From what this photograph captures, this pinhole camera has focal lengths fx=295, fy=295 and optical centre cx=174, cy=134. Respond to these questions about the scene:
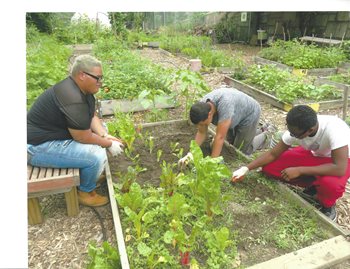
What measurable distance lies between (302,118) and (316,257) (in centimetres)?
108

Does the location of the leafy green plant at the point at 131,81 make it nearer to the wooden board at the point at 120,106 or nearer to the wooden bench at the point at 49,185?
the wooden board at the point at 120,106

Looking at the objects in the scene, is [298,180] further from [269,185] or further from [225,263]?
[225,263]

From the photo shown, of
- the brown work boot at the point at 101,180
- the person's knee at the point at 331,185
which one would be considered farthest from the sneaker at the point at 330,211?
the brown work boot at the point at 101,180

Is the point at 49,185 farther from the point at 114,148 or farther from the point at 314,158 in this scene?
the point at 314,158

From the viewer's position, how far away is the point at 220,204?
2760 mm

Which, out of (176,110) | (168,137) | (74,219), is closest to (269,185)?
(168,137)

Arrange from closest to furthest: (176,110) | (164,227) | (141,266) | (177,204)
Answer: (141,266)
(177,204)
(164,227)
(176,110)

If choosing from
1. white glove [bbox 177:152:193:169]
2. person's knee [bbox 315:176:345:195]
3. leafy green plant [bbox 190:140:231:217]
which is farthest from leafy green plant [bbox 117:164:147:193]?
person's knee [bbox 315:176:345:195]

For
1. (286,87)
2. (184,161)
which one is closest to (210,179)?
(184,161)

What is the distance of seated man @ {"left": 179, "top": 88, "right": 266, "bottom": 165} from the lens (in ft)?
10.1

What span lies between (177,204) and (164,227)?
0.31m

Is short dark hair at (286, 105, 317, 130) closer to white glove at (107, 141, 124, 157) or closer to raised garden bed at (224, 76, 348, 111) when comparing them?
white glove at (107, 141, 124, 157)

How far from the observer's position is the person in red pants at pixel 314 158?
251 cm

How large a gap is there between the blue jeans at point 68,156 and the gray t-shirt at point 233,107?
1352 millimetres
